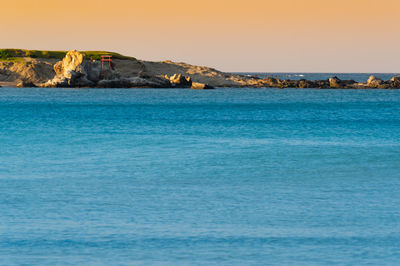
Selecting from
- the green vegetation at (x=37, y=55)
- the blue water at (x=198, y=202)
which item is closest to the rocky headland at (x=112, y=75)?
the green vegetation at (x=37, y=55)

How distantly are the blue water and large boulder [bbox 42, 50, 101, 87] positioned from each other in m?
95.8

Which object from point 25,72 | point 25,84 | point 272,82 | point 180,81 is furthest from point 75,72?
point 272,82

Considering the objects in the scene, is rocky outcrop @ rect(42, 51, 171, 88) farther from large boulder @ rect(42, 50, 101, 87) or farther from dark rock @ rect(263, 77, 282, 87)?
dark rock @ rect(263, 77, 282, 87)

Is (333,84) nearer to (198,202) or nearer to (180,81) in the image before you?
(180,81)

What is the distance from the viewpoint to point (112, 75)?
5837 inches

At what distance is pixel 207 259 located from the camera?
1466 centimetres

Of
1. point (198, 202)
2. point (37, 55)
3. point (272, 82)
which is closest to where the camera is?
point (198, 202)

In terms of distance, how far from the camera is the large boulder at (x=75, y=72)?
13688 centimetres

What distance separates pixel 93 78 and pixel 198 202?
126212mm

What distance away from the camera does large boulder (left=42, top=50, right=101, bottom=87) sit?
449 feet

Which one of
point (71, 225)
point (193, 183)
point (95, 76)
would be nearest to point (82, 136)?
point (193, 183)

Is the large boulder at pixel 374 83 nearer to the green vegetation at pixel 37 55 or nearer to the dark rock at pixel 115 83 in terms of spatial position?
the dark rock at pixel 115 83

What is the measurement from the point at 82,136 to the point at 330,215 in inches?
1200

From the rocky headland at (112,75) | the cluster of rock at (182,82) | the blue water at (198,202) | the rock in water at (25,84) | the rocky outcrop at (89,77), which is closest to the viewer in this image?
the blue water at (198,202)
